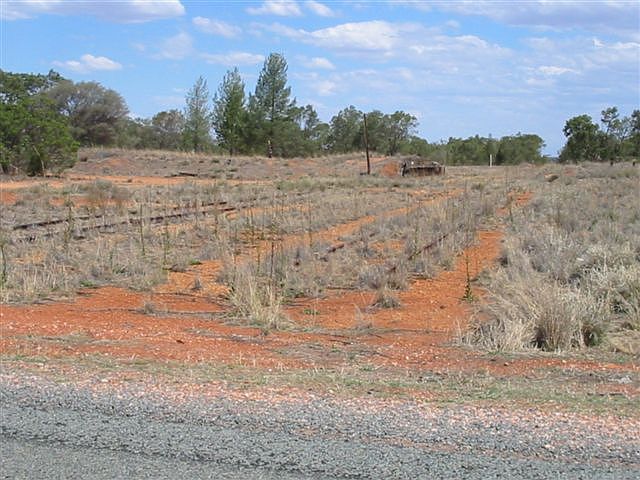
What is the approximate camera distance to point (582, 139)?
71.1 metres

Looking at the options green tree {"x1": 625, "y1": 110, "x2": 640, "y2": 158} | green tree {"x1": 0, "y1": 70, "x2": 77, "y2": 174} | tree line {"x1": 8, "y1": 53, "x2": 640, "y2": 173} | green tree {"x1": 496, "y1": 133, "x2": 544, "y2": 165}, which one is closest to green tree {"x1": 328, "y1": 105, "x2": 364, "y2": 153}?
tree line {"x1": 8, "y1": 53, "x2": 640, "y2": 173}

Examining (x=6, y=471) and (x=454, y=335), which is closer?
(x=6, y=471)

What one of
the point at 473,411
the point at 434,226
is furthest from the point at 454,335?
the point at 434,226

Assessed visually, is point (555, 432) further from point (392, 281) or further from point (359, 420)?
point (392, 281)

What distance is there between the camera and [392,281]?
1504 centimetres

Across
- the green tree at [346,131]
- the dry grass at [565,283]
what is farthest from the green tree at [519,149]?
the dry grass at [565,283]

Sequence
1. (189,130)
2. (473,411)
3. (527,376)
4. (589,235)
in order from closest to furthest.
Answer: (473,411)
(527,376)
(589,235)
(189,130)

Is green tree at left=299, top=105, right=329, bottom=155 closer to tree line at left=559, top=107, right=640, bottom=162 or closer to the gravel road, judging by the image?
tree line at left=559, top=107, right=640, bottom=162

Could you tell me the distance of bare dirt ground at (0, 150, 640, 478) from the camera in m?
7.31

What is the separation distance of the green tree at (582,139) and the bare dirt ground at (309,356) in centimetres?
5927

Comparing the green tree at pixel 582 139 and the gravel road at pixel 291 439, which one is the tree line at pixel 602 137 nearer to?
the green tree at pixel 582 139

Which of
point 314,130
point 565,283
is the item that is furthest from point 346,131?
point 565,283

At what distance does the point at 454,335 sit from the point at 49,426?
5881 millimetres

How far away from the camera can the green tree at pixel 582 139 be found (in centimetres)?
7038
